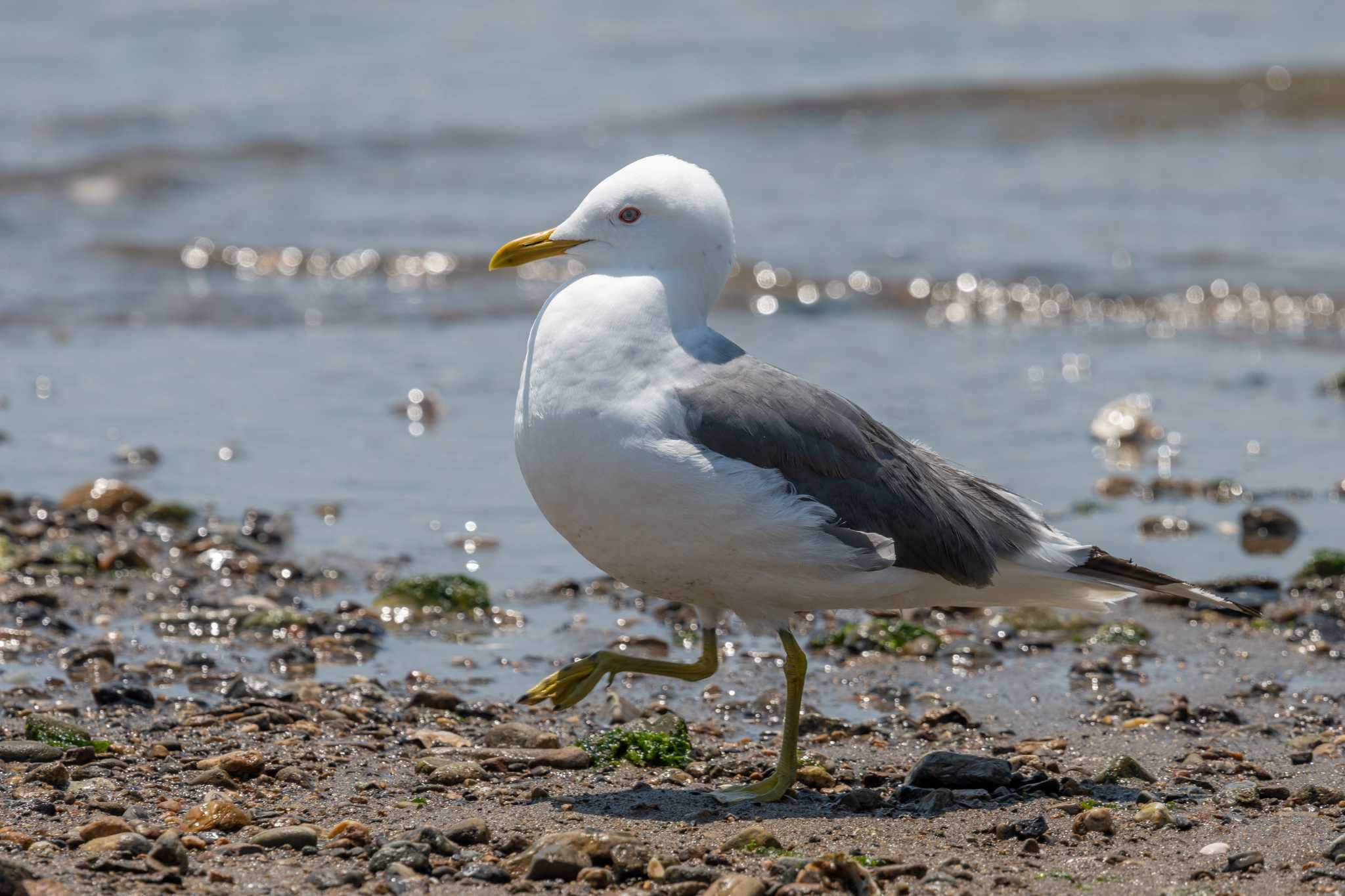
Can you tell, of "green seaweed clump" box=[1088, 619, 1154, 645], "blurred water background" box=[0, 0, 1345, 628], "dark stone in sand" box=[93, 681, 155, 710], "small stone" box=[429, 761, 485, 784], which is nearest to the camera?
"small stone" box=[429, 761, 485, 784]

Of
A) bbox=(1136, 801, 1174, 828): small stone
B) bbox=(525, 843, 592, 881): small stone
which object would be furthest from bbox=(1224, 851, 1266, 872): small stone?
bbox=(525, 843, 592, 881): small stone

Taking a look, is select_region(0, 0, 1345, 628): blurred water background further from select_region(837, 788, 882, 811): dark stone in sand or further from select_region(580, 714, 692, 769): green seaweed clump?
select_region(837, 788, 882, 811): dark stone in sand

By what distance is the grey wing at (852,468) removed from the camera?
5004 mm

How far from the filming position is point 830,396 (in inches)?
210

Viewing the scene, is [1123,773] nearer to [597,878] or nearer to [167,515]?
[597,878]

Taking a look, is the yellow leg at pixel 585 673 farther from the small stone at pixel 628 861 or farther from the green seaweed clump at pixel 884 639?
the green seaweed clump at pixel 884 639

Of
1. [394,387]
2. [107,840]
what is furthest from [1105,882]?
[394,387]

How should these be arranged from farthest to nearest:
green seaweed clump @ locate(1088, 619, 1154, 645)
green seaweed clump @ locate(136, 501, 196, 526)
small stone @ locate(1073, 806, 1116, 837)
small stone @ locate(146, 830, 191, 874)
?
green seaweed clump @ locate(136, 501, 196, 526) < green seaweed clump @ locate(1088, 619, 1154, 645) < small stone @ locate(1073, 806, 1116, 837) < small stone @ locate(146, 830, 191, 874)

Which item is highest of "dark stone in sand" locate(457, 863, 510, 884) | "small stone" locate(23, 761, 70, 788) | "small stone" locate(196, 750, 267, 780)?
"small stone" locate(23, 761, 70, 788)

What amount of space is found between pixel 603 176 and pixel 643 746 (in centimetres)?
1222

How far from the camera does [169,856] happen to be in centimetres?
426

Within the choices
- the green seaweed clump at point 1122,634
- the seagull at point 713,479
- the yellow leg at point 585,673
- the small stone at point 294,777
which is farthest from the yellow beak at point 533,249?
the green seaweed clump at point 1122,634

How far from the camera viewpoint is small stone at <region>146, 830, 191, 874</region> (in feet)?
14.0

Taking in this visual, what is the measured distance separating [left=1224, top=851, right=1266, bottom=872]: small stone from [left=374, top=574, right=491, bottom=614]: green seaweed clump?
358 cm
